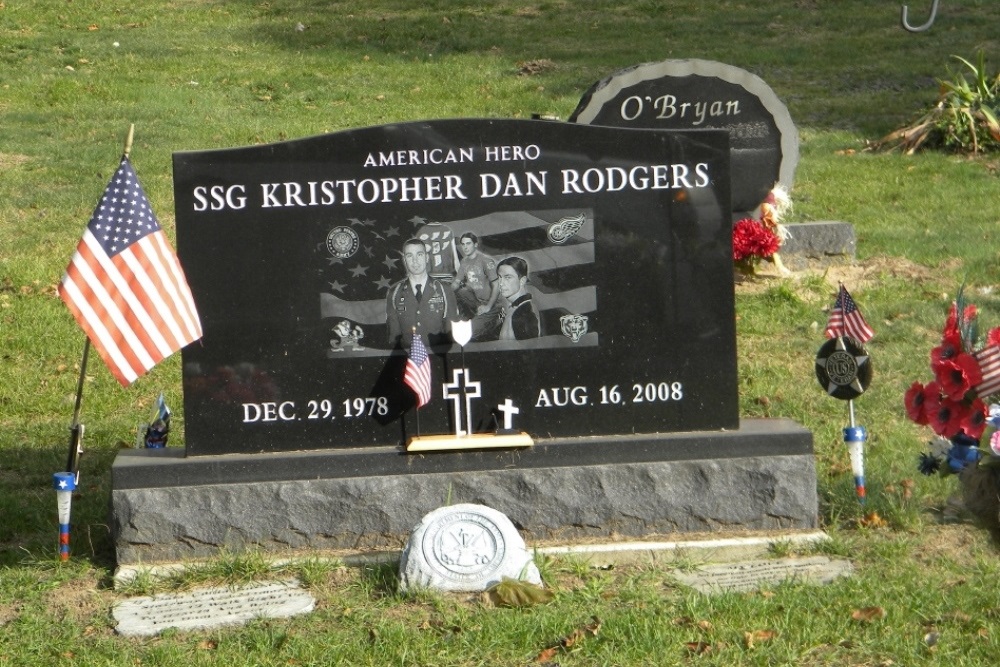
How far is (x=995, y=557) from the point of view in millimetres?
5719

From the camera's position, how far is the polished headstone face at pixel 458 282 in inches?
232

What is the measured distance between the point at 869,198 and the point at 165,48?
981 centimetres

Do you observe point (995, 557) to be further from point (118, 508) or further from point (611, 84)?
point (611, 84)

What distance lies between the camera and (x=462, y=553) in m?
5.42

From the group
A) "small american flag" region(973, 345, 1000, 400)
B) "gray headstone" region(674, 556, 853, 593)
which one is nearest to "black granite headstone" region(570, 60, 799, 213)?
"small american flag" region(973, 345, 1000, 400)

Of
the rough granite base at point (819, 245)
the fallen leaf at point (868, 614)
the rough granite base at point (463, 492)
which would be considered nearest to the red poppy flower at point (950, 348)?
the rough granite base at point (463, 492)

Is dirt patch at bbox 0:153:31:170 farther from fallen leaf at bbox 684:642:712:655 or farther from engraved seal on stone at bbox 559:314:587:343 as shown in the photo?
fallen leaf at bbox 684:642:712:655

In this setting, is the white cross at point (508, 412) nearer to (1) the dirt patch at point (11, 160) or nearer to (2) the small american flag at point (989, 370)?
(2) the small american flag at point (989, 370)

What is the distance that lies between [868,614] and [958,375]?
120 cm

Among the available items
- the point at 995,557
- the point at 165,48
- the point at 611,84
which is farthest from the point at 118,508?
the point at 165,48

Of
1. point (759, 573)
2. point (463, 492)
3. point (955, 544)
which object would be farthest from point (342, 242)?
point (955, 544)

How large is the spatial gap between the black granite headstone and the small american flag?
4573 millimetres

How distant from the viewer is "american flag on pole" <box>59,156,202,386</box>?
5539mm

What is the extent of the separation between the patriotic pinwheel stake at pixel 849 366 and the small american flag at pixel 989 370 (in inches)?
21.9
